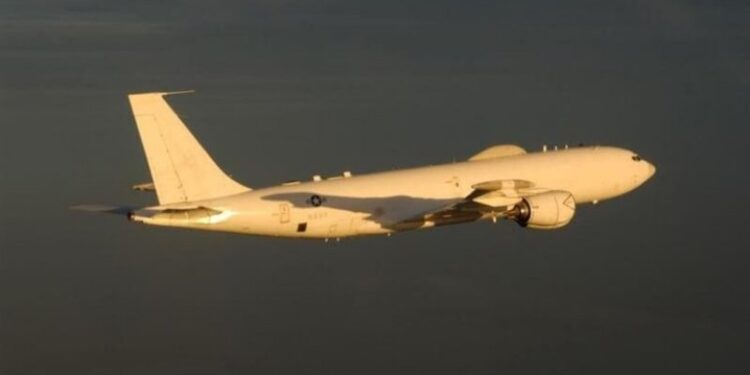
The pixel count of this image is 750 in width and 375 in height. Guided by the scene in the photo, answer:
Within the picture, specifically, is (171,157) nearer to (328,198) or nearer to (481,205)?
(328,198)

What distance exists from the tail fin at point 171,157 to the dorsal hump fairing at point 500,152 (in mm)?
20103

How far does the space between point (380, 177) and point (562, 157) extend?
49.6 ft

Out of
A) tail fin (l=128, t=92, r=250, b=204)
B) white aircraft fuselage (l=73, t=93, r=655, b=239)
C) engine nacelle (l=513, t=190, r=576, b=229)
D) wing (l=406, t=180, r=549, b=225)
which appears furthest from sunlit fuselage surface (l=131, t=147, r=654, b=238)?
engine nacelle (l=513, t=190, r=576, b=229)

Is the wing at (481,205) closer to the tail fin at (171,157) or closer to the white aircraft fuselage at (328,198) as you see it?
the white aircraft fuselage at (328,198)

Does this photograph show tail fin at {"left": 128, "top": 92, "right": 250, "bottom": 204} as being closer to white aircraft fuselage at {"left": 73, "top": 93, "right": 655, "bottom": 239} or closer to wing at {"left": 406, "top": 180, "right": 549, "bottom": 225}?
white aircraft fuselage at {"left": 73, "top": 93, "right": 655, "bottom": 239}

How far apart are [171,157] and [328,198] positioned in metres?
10.3

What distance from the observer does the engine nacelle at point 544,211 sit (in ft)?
450

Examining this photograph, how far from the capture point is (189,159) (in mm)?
136500

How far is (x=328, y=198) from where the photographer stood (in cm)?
13725

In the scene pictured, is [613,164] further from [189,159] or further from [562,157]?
[189,159]

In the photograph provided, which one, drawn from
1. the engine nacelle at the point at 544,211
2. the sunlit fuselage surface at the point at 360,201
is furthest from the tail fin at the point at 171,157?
the engine nacelle at the point at 544,211

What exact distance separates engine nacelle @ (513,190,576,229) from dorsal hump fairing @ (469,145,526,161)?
947cm

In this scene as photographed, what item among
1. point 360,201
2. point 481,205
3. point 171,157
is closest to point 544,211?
point 481,205

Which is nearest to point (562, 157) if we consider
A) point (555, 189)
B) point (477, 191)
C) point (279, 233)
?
point (555, 189)
